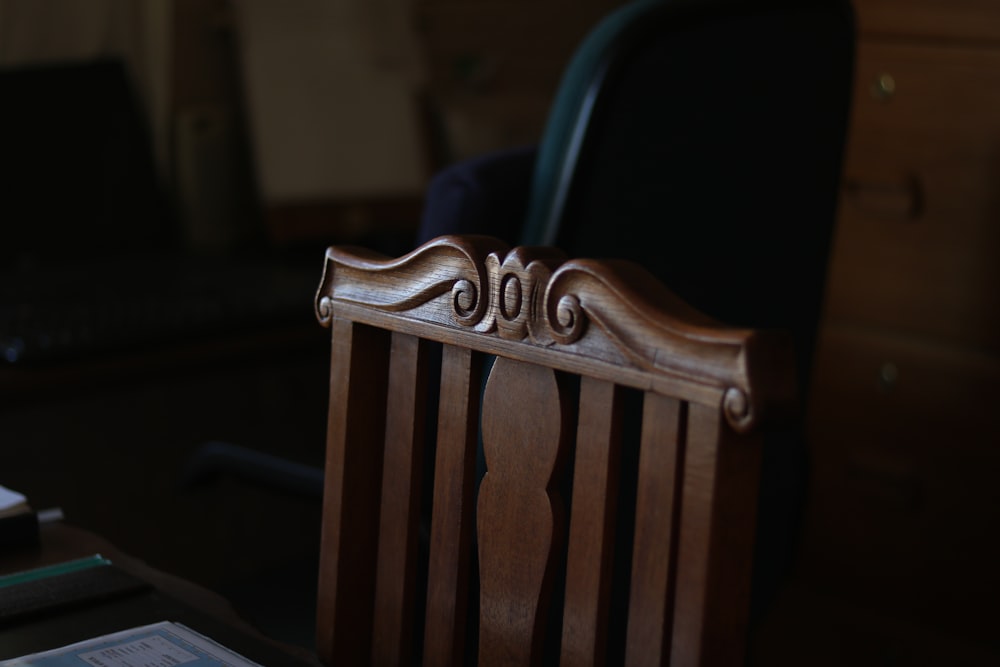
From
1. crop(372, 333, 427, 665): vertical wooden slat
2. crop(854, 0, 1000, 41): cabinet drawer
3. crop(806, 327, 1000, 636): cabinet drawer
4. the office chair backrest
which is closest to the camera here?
crop(372, 333, 427, 665): vertical wooden slat

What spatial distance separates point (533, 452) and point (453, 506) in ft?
0.31

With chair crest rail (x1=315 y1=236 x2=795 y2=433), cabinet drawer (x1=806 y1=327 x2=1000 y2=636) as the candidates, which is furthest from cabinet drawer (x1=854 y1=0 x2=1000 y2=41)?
chair crest rail (x1=315 y1=236 x2=795 y2=433)

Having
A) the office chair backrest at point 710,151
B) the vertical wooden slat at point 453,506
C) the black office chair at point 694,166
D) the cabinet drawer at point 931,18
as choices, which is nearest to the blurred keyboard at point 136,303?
the black office chair at point 694,166

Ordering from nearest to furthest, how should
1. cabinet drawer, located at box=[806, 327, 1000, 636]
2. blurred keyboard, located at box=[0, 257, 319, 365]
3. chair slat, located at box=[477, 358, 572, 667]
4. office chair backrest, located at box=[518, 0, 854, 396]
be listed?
chair slat, located at box=[477, 358, 572, 667]
office chair backrest, located at box=[518, 0, 854, 396]
blurred keyboard, located at box=[0, 257, 319, 365]
cabinet drawer, located at box=[806, 327, 1000, 636]

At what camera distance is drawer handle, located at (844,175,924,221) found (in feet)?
5.47

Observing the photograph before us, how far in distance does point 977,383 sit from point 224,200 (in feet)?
3.84

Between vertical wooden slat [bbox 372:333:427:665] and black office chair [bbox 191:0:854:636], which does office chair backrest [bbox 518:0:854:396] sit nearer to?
black office chair [bbox 191:0:854:636]

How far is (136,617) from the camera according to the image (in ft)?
2.36

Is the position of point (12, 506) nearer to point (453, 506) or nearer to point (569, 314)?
point (453, 506)

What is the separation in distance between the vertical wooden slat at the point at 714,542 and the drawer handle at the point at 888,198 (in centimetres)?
120

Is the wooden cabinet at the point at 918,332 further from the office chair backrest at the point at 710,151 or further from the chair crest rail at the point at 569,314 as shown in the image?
the chair crest rail at the point at 569,314

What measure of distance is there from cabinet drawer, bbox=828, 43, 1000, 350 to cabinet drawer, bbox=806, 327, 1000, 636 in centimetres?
6

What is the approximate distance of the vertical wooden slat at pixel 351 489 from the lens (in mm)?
790

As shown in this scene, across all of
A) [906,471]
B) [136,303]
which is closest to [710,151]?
[136,303]
